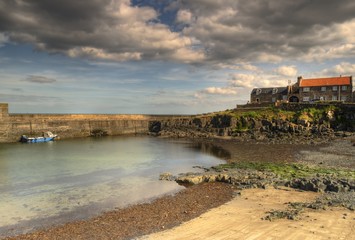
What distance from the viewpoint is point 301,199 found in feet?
61.9

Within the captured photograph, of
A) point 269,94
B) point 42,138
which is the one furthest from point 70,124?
point 269,94

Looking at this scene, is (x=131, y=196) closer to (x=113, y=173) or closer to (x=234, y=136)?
(x=113, y=173)

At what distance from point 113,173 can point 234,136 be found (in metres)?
35.6

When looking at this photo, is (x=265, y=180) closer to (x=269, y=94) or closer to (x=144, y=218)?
(x=144, y=218)

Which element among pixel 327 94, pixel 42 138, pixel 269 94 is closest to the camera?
pixel 42 138

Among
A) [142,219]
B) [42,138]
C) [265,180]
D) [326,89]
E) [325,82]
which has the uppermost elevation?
[325,82]

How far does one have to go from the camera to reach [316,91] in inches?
2872

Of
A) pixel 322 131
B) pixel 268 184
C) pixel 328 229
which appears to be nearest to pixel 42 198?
pixel 268 184

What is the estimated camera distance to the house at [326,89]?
7004 centimetres

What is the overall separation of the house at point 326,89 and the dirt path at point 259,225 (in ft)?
203

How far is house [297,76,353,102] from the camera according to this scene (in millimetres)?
70037

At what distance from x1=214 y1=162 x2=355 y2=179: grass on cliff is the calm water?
17.3 feet

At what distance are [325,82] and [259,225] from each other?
6763cm

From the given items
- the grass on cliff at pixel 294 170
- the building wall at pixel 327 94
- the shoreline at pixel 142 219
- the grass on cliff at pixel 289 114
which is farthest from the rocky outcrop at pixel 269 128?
the shoreline at pixel 142 219
